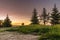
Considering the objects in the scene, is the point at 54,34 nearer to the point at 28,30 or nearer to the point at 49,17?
the point at 28,30

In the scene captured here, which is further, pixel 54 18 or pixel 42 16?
pixel 42 16

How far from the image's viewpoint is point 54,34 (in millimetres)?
12086

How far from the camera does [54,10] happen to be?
44281 millimetres

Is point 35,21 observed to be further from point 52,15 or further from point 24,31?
point 24,31

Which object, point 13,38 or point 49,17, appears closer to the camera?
point 13,38

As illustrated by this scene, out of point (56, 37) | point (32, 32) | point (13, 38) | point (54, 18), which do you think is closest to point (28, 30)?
point (32, 32)

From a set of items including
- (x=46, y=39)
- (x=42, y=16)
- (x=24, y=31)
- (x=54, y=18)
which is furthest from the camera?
(x=42, y=16)

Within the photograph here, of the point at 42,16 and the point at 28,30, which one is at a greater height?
the point at 42,16

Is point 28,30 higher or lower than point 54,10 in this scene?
lower

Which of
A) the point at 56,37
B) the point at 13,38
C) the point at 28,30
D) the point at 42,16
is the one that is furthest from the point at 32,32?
the point at 42,16

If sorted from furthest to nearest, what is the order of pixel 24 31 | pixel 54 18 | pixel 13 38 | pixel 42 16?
pixel 42 16 → pixel 54 18 → pixel 24 31 → pixel 13 38

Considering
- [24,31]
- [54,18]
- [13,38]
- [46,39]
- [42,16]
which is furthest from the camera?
[42,16]

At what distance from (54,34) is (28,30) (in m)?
3.78

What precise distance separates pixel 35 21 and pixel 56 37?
3307cm
